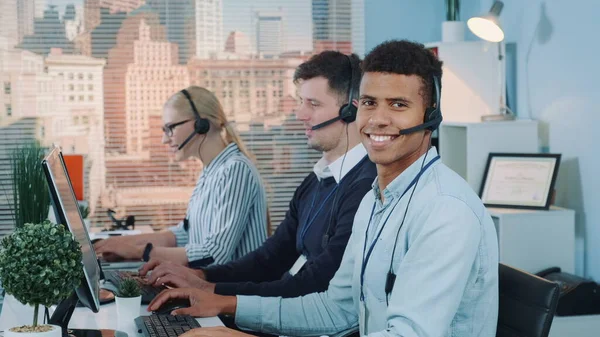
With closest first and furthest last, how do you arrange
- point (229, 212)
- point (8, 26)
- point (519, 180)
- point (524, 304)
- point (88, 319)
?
point (524, 304), point (88, 319), point (229, 212), point (519, 180), point (8, 26)

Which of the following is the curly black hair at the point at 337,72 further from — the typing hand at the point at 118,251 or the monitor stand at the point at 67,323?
the monitor stand at the point at 67,323

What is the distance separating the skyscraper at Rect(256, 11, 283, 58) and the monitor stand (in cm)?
316

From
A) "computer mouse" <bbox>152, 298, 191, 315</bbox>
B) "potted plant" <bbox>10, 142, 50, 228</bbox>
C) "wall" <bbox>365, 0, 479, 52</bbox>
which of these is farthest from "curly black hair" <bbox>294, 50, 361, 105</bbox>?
"wall" <bbox>365, 0, 479, 52</bbox>

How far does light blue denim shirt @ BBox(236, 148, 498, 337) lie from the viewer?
1.50 m

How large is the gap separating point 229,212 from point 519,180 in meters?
1.31

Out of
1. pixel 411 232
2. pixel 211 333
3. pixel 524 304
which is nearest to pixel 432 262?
pixel 411 232

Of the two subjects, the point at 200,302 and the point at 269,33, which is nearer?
the point at 200,302

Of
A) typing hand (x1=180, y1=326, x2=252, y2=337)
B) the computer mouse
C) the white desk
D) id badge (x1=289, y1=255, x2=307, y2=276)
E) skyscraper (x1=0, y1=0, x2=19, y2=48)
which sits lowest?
the white desk

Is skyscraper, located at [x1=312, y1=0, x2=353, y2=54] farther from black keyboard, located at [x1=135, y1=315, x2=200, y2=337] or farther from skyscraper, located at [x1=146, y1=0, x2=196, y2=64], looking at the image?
black keyboard, located at [x1=135, y1=315, x2=200, y2=337]

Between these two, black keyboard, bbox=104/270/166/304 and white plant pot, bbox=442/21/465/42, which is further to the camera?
white plant pot, bbox=442/21/465/42

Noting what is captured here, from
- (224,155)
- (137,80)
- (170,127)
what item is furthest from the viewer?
(137,80)

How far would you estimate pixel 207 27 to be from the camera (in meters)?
4.91

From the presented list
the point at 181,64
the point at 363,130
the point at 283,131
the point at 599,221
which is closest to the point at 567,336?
the point at 599,221

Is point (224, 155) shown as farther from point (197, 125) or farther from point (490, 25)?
point (490, 25)
